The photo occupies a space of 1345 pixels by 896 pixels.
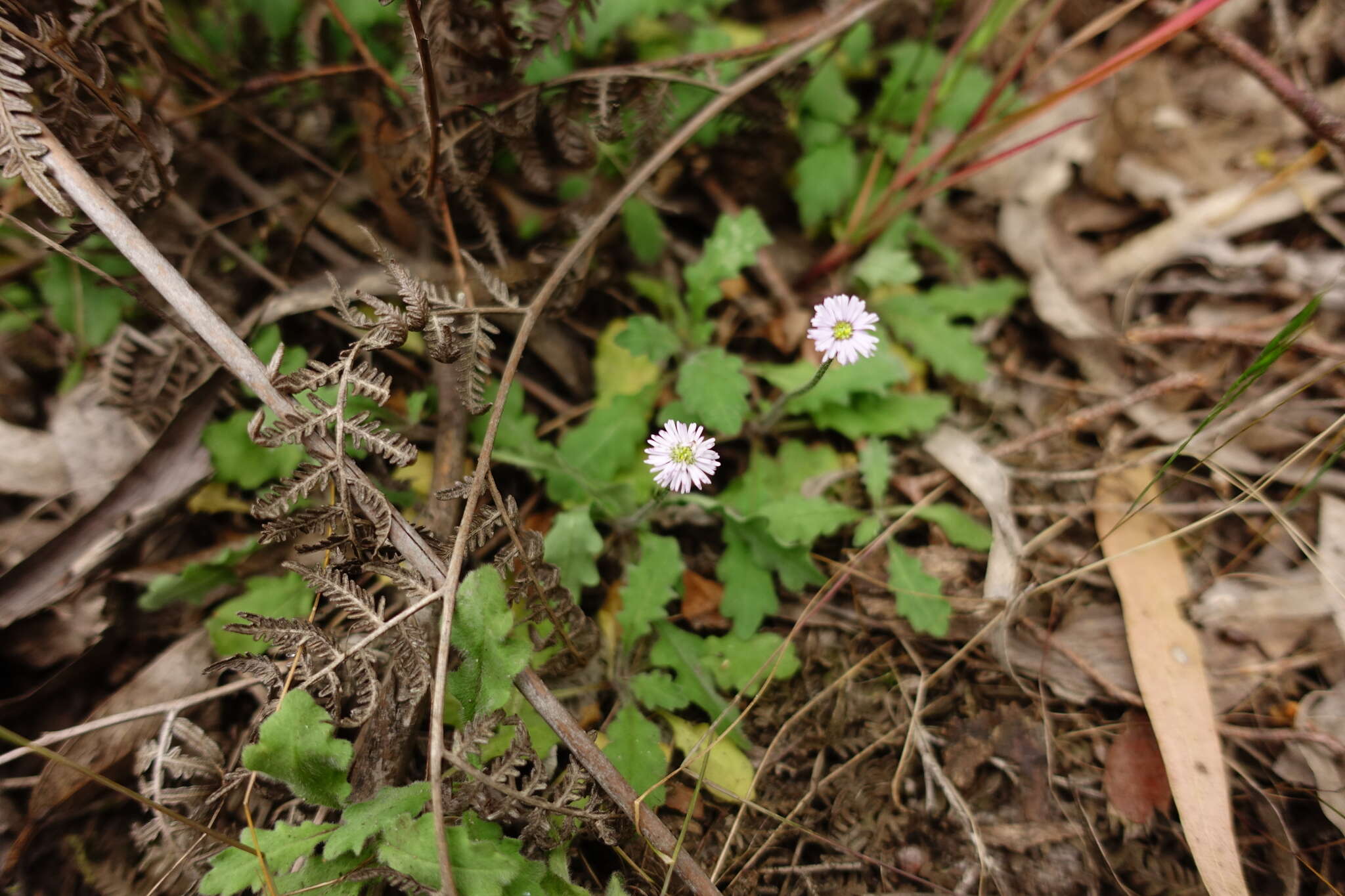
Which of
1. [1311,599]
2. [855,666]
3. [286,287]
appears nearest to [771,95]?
[286,287]

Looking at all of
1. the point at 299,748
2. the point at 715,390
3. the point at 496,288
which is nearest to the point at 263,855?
the point at 299,748

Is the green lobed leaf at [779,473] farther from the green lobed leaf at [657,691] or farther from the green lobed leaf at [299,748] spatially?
the green lobed leaf at [299,748]

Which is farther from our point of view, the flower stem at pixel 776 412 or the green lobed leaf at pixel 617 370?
the green lobed leaf at pixel 617 370

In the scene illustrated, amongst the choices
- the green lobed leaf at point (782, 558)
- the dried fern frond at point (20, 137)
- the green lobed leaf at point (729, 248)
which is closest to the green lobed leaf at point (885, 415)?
the green lobed leaf at point (782, 558)

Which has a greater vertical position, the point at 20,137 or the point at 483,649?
the point at 20,137

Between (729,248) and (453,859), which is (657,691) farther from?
(729,248)

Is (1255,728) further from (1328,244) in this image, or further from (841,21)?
(841,21)
